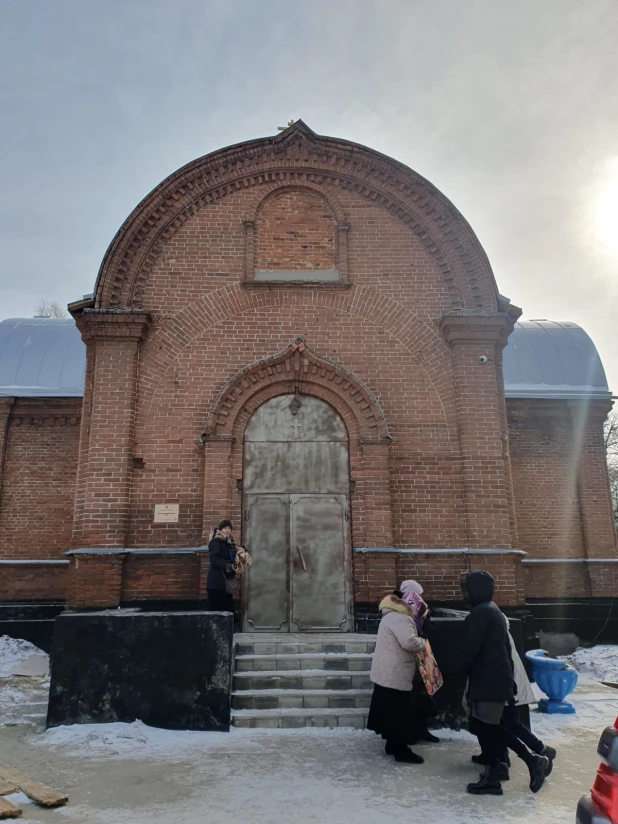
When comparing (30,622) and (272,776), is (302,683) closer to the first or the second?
(272,776)

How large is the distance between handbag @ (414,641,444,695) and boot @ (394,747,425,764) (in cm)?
52

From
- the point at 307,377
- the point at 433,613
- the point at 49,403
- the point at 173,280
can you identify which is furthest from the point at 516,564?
the point at 49,403

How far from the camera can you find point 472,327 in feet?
32.0

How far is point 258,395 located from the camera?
9.62m

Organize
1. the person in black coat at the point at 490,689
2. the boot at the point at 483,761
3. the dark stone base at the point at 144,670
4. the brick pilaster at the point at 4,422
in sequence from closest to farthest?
the person in black coat at the point at 490,689 → the boot at the point at 483,761 → the dark stone base at the point at 144,670 → the brick pilaster at the point at 4,422

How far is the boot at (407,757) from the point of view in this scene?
550 cm

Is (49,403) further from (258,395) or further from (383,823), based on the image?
(383,823)

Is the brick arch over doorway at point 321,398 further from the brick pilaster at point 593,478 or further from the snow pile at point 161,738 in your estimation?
the brick pilaster at point 593,478

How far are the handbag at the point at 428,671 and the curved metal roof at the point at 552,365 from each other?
30.0 ft

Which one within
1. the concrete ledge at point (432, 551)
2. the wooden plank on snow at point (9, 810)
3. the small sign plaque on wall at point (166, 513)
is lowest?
the wooden plank on snow at point (9, 810)

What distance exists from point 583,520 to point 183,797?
36.4 ft

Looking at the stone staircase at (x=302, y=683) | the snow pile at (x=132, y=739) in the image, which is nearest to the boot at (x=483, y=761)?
the stone staircase at (x=302, y=683)

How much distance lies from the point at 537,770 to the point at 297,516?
4924 mm

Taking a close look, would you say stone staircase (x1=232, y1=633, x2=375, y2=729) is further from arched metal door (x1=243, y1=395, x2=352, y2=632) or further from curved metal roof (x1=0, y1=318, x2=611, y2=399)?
curved metal roof (x1=0, y1=318, x2=611, y2=399)
